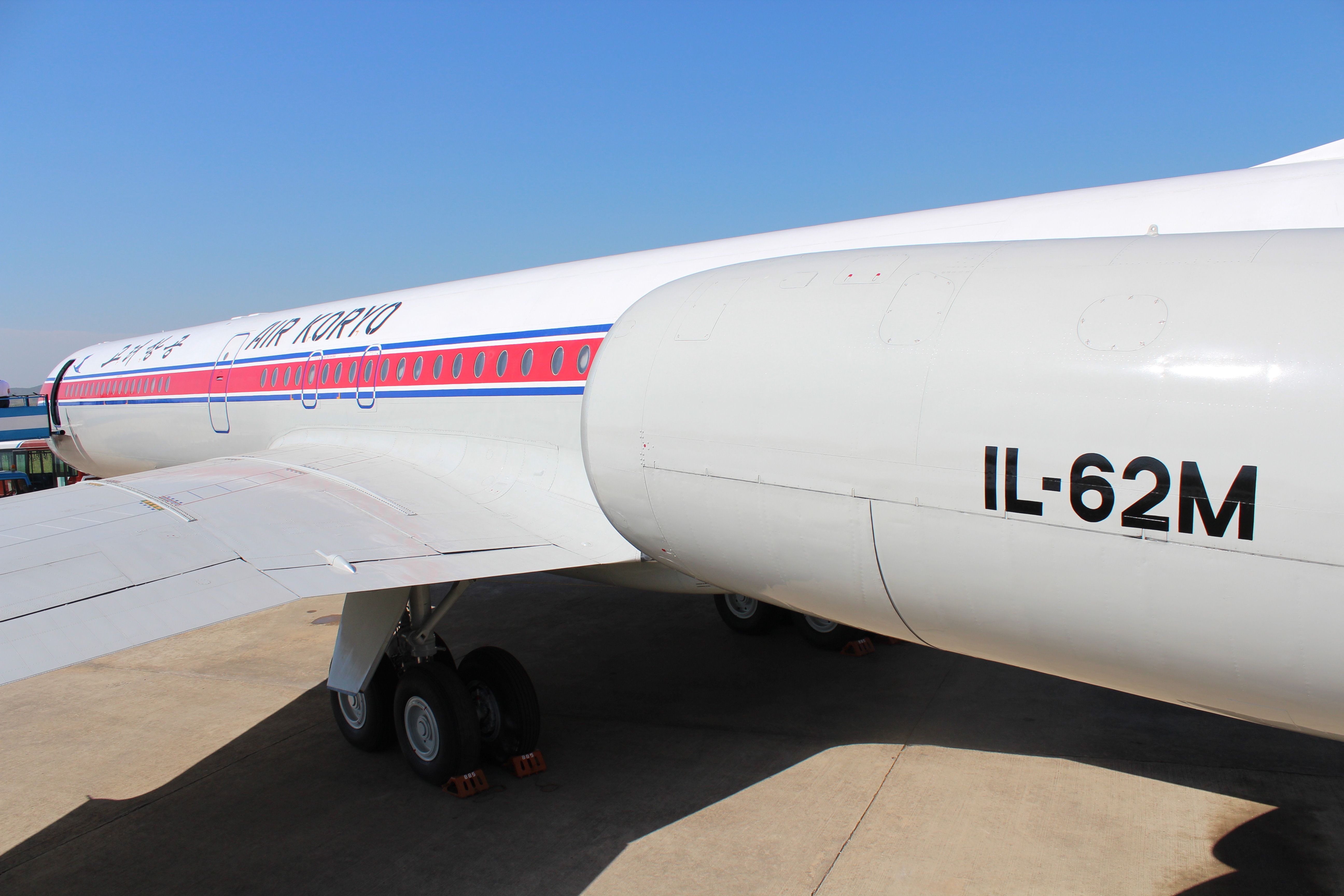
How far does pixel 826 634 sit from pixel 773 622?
761 mm

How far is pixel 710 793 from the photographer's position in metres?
5.88

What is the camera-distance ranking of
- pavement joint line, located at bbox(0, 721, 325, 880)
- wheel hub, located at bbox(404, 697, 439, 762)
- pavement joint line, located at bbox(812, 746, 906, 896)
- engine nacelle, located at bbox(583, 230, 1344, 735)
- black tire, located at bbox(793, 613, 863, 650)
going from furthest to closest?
black tire, located at bbox(793, 613, 863, 650) → wheel hub, located at bbox(404, 697, 439, 762) → pavement joint line, located at bbox(0, 721, 325, 880) → pavement joint line, located at bbox(812, 746, 906, 896) → engine nacelle, located at bbox(583, 230, 1344, 735)

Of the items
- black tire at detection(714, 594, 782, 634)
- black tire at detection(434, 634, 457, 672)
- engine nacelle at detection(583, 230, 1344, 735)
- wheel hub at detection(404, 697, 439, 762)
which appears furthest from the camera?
black tire at detection(714, 594, 782, 634)

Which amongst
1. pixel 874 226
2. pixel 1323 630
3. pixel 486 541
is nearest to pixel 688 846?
pixel 486 541

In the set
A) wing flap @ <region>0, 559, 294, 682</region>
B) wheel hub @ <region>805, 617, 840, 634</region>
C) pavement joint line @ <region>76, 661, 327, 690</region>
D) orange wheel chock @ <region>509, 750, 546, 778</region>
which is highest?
wing flap @ <region>0, 559, 294, 682</region>

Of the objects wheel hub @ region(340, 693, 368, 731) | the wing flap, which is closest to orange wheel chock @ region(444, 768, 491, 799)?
wheel hub @ region(340, 693, 368, 731)

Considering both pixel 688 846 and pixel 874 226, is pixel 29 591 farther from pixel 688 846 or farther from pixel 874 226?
pixel 874 226

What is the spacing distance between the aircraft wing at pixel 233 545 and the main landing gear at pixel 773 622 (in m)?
3.01

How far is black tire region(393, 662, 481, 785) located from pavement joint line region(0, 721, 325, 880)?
4.55 feet

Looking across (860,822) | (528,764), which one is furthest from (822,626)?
(528,764)

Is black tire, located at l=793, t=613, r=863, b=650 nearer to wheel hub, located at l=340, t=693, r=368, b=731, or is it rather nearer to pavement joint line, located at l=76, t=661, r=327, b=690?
wheel hub, located at l=340, t=693, r=368, b=731

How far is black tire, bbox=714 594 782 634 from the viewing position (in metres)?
9.09

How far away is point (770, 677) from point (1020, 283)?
5293 mm

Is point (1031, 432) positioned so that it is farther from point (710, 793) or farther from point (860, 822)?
point (710, 793)
